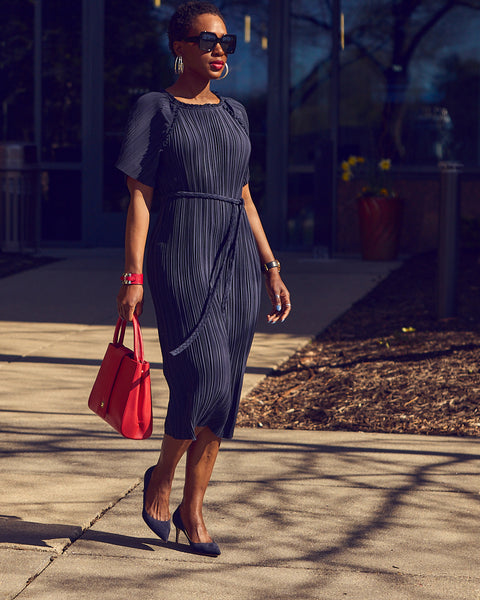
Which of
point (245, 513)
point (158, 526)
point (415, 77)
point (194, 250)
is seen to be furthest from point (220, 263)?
point (415, 77)

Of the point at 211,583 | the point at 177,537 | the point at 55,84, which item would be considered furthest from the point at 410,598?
the point at 55,84

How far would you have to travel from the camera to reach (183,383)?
11.4ft

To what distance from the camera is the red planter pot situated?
41.7 ft

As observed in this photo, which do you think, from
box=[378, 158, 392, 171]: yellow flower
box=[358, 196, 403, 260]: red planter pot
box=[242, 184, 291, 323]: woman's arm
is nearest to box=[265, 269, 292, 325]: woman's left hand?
box=[242, 184, 291, 323]: woman's arm

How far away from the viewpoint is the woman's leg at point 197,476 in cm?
363

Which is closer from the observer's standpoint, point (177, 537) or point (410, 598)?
point (410, 598)

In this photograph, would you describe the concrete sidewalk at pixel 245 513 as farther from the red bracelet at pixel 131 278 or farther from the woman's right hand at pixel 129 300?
the red bracelet at pixel 131 278

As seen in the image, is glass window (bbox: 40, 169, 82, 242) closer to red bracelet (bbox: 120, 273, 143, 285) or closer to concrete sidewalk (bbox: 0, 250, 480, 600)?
concrete sidewalk (bbox: 0, 250, 480, 600)

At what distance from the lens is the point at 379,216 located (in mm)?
12734

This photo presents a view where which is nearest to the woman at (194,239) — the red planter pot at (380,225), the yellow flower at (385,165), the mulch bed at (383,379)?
the mulch bed at (383,379)

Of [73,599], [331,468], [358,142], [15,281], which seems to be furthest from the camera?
[358,142]

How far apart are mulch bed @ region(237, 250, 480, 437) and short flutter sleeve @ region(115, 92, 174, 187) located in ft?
7.73

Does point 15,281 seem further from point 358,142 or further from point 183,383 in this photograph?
point 183,383

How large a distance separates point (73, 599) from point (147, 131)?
1.48 meters
